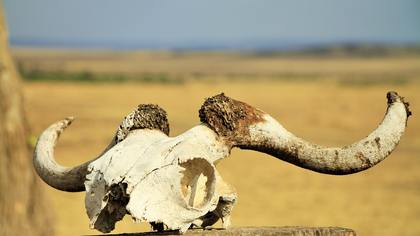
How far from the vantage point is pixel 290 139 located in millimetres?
4691

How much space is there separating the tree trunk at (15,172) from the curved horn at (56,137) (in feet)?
12.2

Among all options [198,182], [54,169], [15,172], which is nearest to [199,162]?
[198,182]

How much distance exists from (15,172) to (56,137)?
4.01 m

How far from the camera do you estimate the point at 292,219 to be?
17.2 metres

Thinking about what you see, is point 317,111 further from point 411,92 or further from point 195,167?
point 195,167

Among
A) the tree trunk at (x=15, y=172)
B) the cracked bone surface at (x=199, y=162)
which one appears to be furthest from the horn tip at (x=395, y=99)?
the tree trunk at (x=15, y=172)

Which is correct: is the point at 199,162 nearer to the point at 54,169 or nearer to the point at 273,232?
the point at 273,232

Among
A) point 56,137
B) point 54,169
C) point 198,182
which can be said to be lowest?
point 198,182

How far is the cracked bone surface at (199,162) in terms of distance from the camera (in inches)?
179

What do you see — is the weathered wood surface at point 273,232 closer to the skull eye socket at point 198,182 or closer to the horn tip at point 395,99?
the skull eye socket at point 198,182

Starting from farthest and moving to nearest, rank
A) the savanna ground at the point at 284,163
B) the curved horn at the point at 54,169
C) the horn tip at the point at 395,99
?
the savanna ground at the point at 284,163
the curved horn at the point at 54,169
the horn tip at the point at 395,99

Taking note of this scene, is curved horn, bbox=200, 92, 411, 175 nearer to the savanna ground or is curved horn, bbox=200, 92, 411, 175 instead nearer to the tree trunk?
the tree trunk

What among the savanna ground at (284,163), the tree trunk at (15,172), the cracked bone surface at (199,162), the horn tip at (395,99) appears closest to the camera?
the cracked bone surface at (199,162)

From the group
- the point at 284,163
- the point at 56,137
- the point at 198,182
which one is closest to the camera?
the point at 198,182
